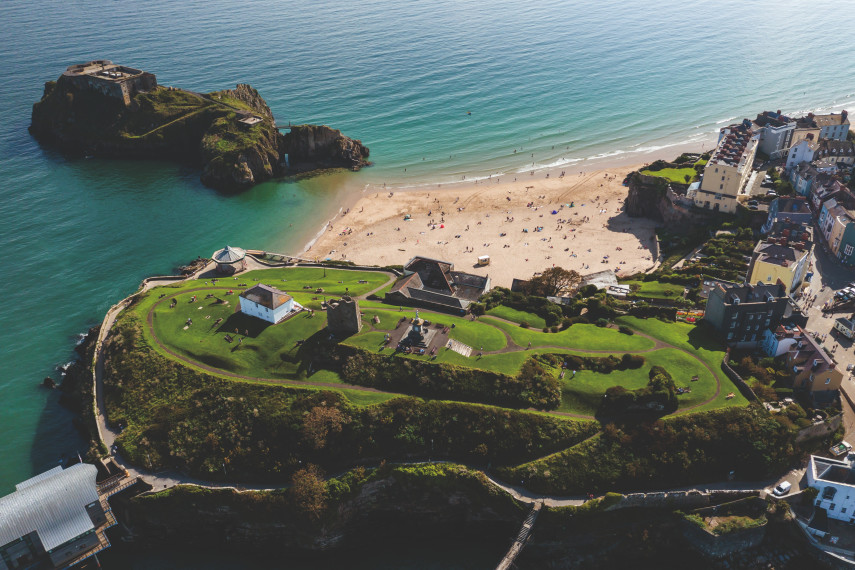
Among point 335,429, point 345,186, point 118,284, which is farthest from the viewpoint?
point 345,186

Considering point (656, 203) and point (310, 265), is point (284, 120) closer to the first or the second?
point (310, 265)

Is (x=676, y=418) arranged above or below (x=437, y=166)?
below

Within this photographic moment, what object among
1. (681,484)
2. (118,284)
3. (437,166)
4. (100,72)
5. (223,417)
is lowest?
(681,484)

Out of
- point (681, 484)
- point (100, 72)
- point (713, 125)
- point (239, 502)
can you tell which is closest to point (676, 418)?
point (681, 484)

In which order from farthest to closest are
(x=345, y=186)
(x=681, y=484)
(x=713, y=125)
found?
1. (x=713, y=125)
2. (x=345, y=186)
3. (x=681, y=484)

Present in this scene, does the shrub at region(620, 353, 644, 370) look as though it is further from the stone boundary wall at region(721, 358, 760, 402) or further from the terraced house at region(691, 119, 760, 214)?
the terraced house at region(691, 119, 760, 214)

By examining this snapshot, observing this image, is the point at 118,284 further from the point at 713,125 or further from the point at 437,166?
the point at 713,125

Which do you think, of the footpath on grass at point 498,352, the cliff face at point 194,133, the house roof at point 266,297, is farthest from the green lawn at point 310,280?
the cliff face at point 194,133

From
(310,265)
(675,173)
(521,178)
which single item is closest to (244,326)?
(310,265)
